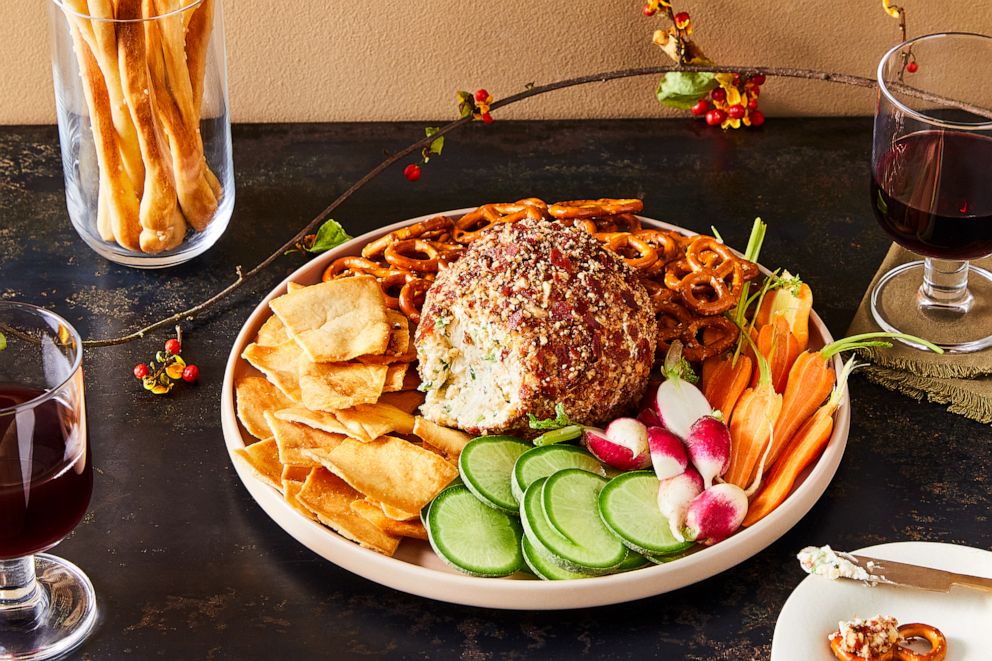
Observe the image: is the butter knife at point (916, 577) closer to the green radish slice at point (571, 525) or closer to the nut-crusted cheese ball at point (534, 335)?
the green radish slice at point (571, 525)

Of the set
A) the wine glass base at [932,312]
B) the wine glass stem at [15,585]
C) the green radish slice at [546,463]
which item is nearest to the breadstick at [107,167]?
the wine glass stem at [15,585]

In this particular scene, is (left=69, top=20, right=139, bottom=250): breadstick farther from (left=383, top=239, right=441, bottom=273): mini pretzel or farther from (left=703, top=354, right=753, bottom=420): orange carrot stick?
(left=703, top=354, right=753, bottom=420): orange carrot stick

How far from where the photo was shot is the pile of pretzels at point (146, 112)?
2.62 metres

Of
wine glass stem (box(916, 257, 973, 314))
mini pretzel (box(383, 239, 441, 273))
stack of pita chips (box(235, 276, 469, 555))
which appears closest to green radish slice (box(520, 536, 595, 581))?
stack of pita chips (box(235, 276, 469, 555))

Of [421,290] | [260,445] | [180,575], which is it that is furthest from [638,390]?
[180,575]

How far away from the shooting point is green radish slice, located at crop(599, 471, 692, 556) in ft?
7.00

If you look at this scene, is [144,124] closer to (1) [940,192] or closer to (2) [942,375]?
(1) [940,192]

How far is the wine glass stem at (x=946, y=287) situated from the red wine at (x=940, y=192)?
0.21 metres

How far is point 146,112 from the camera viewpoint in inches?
106

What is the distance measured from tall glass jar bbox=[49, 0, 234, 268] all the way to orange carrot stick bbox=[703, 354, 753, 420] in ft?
4.17

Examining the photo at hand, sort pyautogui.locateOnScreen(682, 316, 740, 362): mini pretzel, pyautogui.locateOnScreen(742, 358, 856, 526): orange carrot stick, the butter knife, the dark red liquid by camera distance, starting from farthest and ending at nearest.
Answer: pyautogui.locateOnScreen(682, 316, 740, 362): mini pretzel < pyautogui.locateOnScreen(742, 358, 856, 526): orange carrot stick < the butter knife < the dark red liquid

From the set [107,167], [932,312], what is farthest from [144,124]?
[932,312]

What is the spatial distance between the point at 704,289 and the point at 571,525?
771 millimetres

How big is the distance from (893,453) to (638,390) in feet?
1.87
